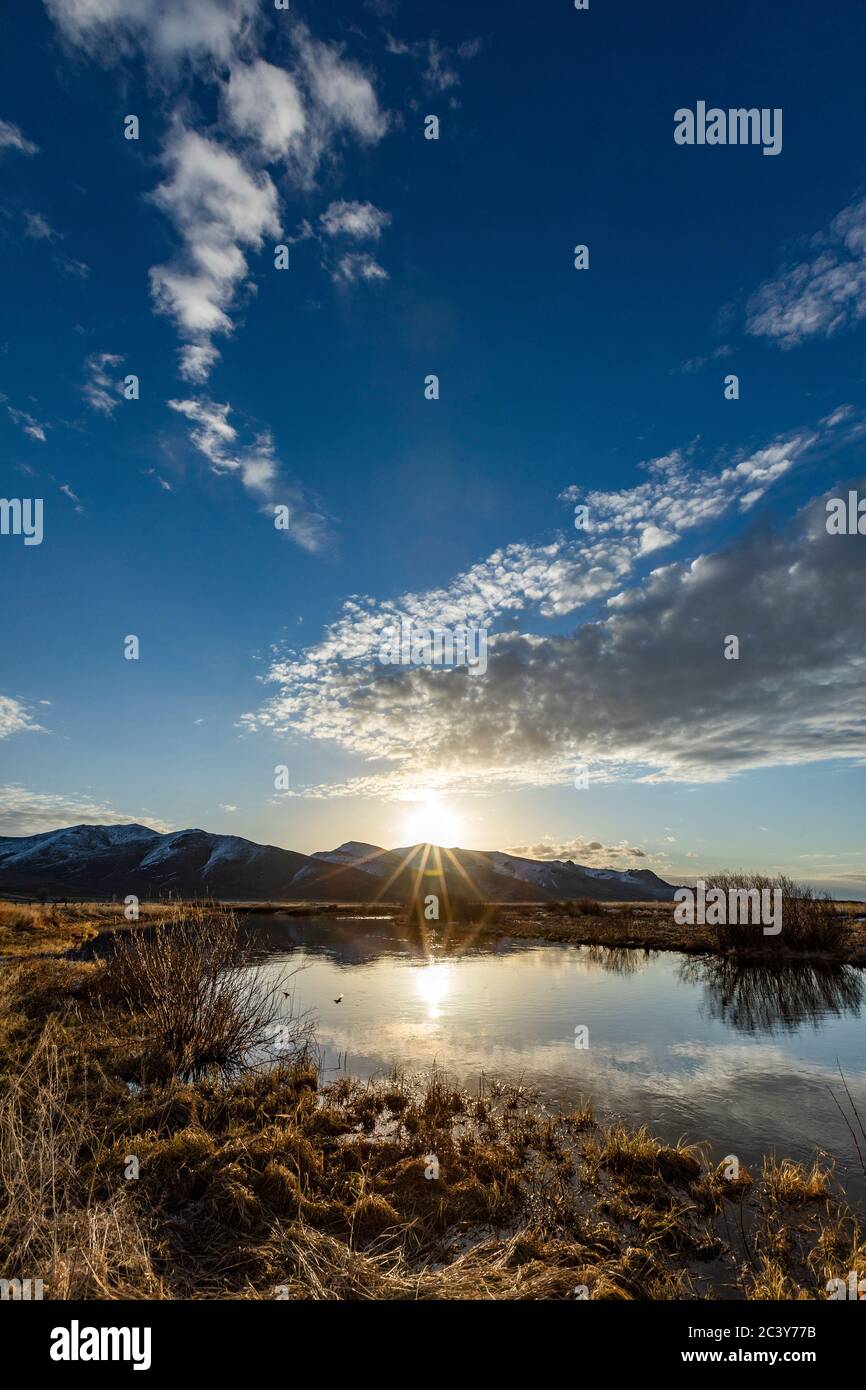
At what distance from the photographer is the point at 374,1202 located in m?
7.73

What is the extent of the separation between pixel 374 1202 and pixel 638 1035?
12063 millimetres

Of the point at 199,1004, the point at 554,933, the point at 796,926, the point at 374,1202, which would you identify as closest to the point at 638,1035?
the point at 199,1004

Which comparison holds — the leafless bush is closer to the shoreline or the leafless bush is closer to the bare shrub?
the shoreline

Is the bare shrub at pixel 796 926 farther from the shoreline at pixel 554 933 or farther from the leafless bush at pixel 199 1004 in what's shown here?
the leafless bush at pixel 199 1004

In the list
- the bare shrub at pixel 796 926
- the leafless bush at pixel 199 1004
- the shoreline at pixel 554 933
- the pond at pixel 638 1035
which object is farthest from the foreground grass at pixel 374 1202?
the bare shrub at pixel 796 926

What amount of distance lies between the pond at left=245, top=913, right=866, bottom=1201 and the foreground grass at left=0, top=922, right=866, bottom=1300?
163cm

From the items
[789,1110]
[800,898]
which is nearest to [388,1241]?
[789,1110]

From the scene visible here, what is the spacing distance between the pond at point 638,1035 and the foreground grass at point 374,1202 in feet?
→ 5.36

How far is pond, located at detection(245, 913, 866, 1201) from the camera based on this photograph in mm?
11453

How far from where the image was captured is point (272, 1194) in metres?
7.99

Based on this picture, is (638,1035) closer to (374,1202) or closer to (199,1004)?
(199,1004)

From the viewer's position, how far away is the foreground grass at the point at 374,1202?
6004 millimetres
